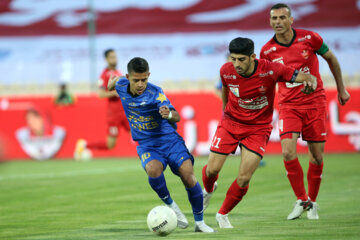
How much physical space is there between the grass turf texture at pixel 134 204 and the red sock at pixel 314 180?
0.83ft

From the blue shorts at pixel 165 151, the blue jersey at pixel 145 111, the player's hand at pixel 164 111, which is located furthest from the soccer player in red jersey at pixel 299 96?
the player's hand at pixel 164 111

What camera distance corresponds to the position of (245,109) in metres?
7.60

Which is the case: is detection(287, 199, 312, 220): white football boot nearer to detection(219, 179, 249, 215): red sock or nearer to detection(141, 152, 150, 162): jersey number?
detection(219, 179, 249, 215): red sock

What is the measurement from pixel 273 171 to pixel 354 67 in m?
11.3

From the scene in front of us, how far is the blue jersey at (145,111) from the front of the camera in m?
7.19

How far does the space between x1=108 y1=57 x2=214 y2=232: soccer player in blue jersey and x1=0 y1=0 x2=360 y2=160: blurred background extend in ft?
34.9

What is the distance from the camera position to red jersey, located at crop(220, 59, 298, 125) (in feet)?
23.8

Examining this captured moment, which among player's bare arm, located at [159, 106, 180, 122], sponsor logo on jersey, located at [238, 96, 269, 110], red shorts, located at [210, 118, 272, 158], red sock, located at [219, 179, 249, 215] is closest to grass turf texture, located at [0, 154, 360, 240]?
red sock, located at [219, 179, 249, 215]

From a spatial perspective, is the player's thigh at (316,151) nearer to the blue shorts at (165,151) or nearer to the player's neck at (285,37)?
the player's neck at (285,37)

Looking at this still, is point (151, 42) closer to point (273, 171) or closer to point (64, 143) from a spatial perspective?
point (64, 143)

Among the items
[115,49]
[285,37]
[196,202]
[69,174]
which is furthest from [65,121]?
[196,202]

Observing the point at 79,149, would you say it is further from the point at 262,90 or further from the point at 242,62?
the point at 242,62

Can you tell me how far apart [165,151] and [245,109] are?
107 centimetres

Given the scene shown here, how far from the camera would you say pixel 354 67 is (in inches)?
942
